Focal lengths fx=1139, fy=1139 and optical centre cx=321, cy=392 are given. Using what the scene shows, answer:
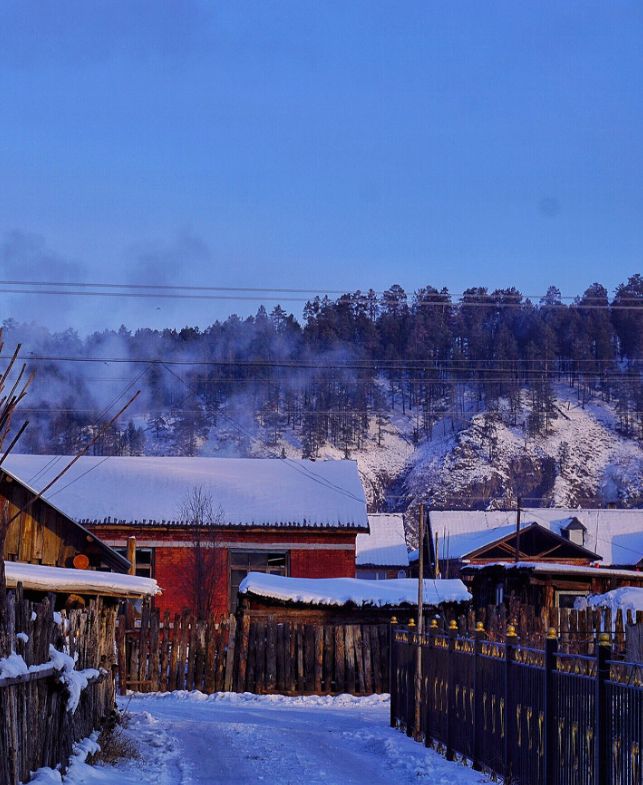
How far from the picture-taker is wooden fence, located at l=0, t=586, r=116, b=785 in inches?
344

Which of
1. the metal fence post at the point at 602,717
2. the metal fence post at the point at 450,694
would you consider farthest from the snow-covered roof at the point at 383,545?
the metal fence post at the point at 602,717

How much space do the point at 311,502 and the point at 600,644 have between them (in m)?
35.8

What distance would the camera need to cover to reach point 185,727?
18.5 metres

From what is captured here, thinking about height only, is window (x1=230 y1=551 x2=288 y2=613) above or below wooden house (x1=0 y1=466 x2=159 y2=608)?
below

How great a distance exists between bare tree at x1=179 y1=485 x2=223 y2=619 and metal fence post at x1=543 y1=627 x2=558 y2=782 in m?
31.1

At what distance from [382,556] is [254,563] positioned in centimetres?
3485

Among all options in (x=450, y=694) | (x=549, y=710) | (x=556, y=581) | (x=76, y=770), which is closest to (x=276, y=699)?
(x=450, y=694)

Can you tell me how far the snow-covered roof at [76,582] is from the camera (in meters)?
15.0

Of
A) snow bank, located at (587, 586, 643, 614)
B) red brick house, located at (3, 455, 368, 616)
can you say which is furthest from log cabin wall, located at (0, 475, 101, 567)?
red brick house, located at (3, 455, 368, 616)

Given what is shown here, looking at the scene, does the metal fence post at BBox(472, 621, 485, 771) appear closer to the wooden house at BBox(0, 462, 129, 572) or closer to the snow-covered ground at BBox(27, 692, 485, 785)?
the snow-covered ground at BBox(27, 692, 485, 785)

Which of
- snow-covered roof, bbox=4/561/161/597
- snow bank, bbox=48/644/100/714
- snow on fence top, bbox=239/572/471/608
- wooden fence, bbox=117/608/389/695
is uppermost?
snow-covered roof, bbox=4/561/161/597

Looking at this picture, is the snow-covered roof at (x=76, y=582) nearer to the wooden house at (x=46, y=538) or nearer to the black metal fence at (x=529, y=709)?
the black metal fence at (x=529, y=709)

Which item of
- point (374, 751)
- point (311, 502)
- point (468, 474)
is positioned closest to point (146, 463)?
point (311, 502)

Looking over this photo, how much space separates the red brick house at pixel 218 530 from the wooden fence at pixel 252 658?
13276 mm
